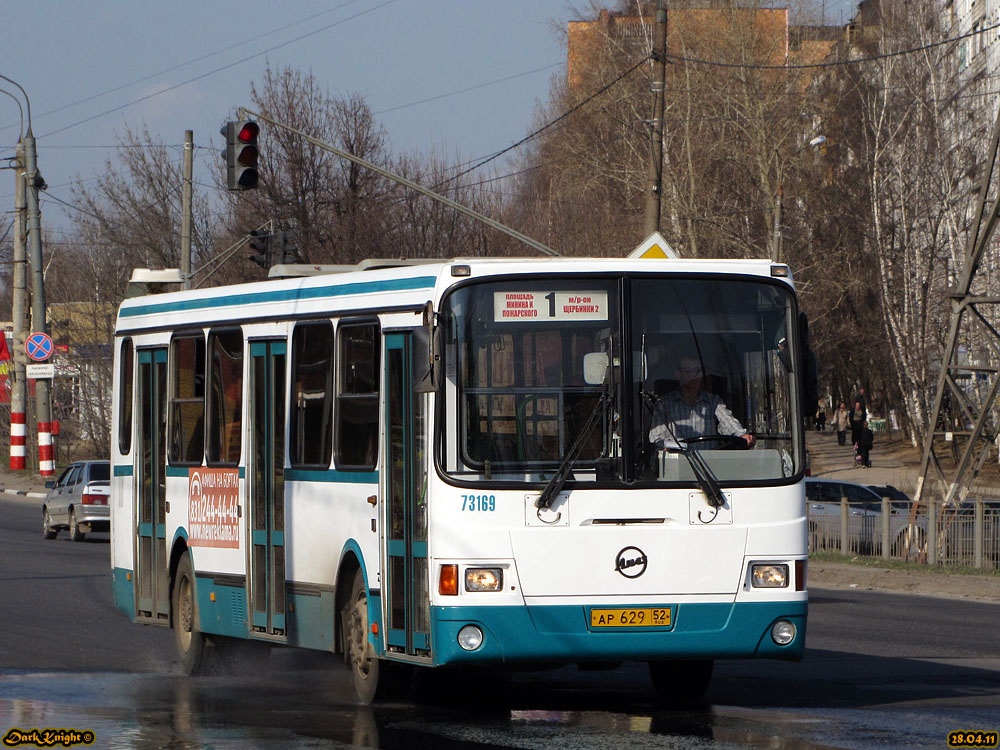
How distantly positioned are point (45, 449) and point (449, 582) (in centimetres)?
3758

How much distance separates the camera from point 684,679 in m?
10.8

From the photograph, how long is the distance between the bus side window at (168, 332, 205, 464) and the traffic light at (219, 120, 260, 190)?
27.0 ft

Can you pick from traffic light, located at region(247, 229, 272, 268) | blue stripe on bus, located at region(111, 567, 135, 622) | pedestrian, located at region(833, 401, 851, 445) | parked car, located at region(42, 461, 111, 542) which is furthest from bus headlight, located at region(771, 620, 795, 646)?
pedestrian, located at region(833, 401, 851, 445)

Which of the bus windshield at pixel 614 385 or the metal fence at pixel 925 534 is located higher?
the bus windshield at pixel 614 385

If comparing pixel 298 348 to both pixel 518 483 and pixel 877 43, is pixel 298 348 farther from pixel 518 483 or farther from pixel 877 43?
pixel 877 43

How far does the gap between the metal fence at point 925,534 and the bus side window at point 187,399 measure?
13744mm

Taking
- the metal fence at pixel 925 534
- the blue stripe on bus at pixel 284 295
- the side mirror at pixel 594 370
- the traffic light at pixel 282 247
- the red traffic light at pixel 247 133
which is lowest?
the metal fence at pixel 925 534

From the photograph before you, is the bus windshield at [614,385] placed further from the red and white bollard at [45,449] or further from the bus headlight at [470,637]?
the red and white bollard at [45,449]

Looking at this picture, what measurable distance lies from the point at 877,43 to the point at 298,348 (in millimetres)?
43353

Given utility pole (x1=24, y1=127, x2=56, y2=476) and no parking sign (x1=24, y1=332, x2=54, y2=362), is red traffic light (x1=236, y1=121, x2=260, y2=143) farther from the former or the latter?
no parking sign (x1=24, y1=332, x2=54, y2=362)

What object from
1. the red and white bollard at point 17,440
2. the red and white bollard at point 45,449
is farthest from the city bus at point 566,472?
the red and white bollard at point 17,440

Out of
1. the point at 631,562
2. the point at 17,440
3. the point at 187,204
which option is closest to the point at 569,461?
the point at 631,562

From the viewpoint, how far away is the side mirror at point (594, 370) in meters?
9.65

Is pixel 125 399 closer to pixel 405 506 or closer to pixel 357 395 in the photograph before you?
pixel 357 395
